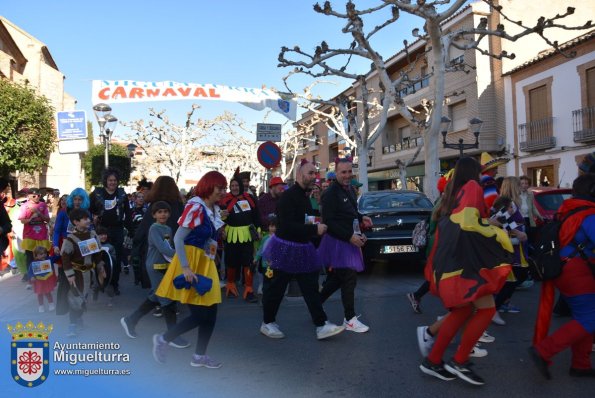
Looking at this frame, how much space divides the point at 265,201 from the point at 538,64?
18920 millimetres

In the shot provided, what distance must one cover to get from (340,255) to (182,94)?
9.59 meters

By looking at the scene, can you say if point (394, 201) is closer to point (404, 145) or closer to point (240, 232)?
point (240, 232)

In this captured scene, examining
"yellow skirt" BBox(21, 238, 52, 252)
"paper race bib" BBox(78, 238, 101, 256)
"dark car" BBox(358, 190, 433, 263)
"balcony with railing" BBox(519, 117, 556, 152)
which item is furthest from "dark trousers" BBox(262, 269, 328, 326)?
"balcony with railing" BBox(519, 117, 556, 152)

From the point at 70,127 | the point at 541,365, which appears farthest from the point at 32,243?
the point at 541,365

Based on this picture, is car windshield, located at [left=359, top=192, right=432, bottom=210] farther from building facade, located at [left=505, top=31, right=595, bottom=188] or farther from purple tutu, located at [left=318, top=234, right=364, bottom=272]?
building facade, located at [left=505, top=31, right=595, bottom=188]

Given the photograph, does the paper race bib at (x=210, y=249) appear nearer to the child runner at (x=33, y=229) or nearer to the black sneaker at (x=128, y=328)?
the black sneaker at (x=128, y=328)

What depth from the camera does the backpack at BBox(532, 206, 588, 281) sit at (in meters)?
3.66

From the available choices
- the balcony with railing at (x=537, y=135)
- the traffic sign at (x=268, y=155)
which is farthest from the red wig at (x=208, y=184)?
the balcony with railing at (x=537, y=135)

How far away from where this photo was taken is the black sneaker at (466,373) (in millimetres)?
3611

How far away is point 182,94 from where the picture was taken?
1335cm

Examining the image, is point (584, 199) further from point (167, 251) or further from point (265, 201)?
point (265, 201)

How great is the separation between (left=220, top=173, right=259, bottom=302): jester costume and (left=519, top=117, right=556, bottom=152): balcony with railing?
1777cm

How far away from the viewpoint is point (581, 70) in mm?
19609

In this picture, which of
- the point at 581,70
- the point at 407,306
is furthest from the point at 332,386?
the point at 581,70
